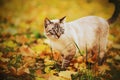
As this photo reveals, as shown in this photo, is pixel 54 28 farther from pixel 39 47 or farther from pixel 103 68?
pixel 103 68

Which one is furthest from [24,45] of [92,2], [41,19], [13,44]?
[92,2]

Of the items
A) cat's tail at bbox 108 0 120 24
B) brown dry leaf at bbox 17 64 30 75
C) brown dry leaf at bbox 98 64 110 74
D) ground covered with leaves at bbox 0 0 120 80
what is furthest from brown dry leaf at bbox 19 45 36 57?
cat's tail at bbox 108 0 120 24

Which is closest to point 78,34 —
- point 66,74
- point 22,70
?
point 66,74

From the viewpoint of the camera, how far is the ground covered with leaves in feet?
8.39

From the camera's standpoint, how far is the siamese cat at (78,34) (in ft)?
Answer: 8.36

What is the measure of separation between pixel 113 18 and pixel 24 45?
0.87 metres

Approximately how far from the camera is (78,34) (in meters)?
2.62

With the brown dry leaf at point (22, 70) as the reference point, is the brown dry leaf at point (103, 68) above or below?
below

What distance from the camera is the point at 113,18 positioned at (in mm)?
2697

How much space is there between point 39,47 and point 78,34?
0.38m

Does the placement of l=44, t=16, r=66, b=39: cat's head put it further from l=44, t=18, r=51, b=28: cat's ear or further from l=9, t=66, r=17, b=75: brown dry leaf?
l=9, t=66, r=17, b=75: brown dry leaf

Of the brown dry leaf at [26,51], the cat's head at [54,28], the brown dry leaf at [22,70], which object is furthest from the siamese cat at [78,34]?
the brown dry leaf at [22,70]

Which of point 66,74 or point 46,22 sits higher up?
point 46,22

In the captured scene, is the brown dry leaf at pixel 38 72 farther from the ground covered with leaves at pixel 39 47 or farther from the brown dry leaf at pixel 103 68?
the brown dry leaf at pixel 103 68
